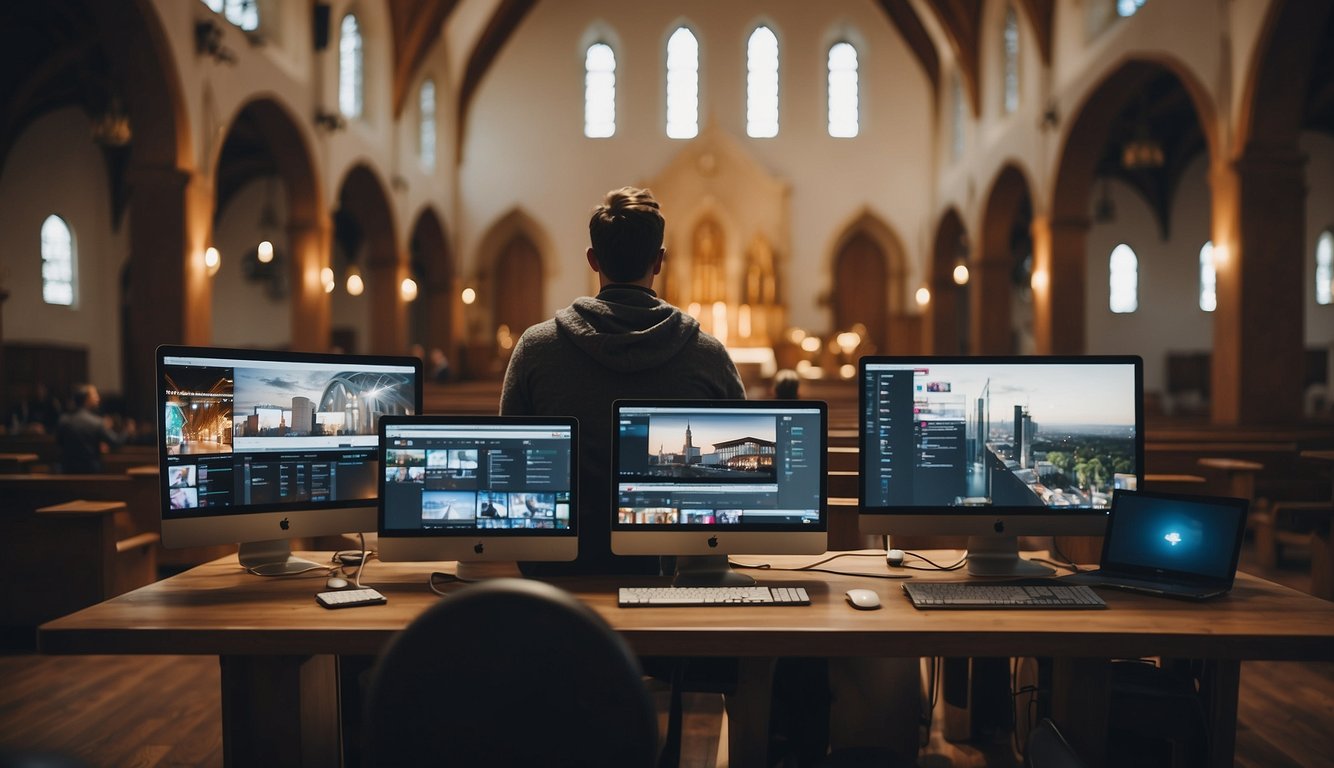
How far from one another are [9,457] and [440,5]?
10.3 metres

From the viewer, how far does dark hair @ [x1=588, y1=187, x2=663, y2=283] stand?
233cm

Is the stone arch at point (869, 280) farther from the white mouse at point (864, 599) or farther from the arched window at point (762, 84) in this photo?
the white mouse at point (864, 599)

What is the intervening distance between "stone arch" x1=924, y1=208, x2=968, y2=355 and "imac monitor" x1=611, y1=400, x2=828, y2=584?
47.2 feet

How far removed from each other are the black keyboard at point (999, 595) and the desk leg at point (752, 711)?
15.0 inches

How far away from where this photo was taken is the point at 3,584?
4719 millimetres

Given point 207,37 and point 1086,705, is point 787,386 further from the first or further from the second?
point 207,37

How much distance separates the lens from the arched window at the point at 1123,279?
17.4m

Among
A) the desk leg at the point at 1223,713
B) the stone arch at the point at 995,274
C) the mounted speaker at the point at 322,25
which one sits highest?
the mounted speaker at the point at 322,25

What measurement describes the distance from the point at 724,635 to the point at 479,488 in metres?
0.73

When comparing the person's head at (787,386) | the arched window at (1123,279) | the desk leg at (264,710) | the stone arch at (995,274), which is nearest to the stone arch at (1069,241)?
the stone arch at (995,274)

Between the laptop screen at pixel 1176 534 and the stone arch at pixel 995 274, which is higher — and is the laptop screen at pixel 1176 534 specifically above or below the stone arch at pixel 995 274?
below

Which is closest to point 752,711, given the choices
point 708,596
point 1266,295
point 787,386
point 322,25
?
point 708,596

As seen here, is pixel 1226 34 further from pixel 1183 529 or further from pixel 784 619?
pixel 784 619

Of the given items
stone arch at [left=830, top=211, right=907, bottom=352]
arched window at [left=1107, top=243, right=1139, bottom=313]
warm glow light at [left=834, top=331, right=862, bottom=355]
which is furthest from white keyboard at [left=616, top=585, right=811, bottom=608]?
arched window at [left=1107, top=243, right=1139, bottom=313]
